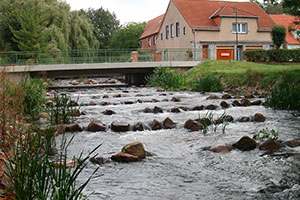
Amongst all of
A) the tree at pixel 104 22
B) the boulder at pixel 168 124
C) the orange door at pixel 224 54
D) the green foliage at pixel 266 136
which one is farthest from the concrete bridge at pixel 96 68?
the tree at pixel 104 22

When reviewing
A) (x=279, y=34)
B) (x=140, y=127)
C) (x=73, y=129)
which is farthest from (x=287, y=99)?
(x=279, y=34)

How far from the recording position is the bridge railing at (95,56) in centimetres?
2981

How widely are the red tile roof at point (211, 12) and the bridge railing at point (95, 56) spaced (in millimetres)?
5896

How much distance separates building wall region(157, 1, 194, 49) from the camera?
38.9m

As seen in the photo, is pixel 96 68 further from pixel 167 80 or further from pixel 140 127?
pixel 140 127

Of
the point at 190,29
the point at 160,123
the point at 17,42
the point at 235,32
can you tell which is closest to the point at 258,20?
the point at 235,32

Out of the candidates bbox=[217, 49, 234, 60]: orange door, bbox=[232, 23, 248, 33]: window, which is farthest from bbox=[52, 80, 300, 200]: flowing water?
bbox=[232, 23, 248, 33]: window

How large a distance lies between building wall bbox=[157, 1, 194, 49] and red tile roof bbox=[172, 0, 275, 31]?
697mm

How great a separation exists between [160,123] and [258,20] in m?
36.5

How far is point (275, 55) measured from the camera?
3181 centimetres

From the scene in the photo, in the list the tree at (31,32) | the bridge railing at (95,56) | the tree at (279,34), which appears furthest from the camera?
the tree at (31,32)

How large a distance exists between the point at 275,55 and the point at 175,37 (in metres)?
14.0

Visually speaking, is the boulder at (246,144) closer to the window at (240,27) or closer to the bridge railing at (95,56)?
the bridge railing at (95,56)

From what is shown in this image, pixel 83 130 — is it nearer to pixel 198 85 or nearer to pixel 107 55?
pixel 198 85
